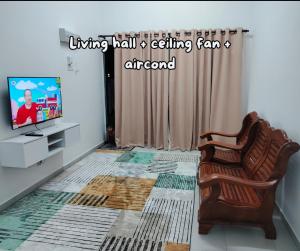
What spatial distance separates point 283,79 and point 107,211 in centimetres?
209

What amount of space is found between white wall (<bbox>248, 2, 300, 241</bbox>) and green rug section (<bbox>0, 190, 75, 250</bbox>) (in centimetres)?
211

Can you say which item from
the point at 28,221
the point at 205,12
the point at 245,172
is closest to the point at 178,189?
the point at 245,172


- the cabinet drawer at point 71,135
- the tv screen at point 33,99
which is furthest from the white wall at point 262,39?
the cabinet drawer at point 71,135

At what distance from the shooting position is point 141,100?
14.3 feet

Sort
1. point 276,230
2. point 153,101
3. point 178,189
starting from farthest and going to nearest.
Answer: point 153,101 → point 178,189 → point 276,230

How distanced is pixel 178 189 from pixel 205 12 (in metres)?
2.92

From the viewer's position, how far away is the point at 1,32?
7.64 feet

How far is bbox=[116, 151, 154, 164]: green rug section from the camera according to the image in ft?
12.4

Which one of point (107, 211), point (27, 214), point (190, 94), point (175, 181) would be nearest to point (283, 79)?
point (175, 181)

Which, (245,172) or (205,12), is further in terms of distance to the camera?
(205,12)

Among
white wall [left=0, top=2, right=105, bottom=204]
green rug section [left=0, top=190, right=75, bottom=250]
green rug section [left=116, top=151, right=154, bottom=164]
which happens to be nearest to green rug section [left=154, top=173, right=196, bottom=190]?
green rug section [left=116, top=151, right=154, bottom=164]

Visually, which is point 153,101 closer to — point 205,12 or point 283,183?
point 205,12

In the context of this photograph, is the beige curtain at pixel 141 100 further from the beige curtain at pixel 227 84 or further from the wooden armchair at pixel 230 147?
the wooden armchair at pixel 230 147

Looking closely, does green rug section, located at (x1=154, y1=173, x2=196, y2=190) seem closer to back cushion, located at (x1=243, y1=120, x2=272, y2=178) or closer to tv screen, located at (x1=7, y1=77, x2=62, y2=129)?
back cushion, located at (x1=243, y1=120, x2=272, y2=178)
